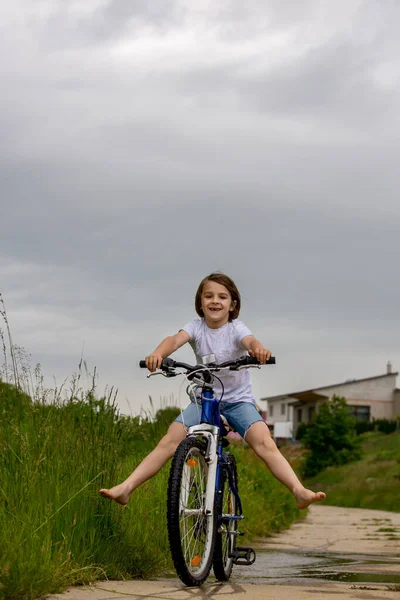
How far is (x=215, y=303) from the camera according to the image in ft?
17.5

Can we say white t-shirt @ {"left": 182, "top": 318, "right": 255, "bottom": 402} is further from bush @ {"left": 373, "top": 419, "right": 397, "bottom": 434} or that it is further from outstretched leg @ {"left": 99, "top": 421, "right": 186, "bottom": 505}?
bush @ {"left": 373, "top": 419, "right": 397, "bottom": 434}

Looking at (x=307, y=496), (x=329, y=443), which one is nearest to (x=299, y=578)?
(x=307, y=496)

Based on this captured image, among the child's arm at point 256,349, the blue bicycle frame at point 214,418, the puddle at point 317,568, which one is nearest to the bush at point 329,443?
the puddle at point 317,568

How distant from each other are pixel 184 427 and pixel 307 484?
33988mm

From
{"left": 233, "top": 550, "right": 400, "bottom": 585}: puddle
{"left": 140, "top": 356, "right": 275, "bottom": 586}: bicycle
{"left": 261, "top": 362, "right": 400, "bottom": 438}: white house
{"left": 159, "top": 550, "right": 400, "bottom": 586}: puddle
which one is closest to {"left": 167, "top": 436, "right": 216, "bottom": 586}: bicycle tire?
{"left": 140, "top": 356, "right": 275, "bottom": 586}: bicycle

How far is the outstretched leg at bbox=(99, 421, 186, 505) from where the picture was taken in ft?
15.7

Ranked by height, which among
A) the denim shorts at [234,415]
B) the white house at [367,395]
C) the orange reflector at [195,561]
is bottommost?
the orange reflector at [195,561]

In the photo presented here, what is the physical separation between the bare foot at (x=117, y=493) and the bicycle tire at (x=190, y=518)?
360mm

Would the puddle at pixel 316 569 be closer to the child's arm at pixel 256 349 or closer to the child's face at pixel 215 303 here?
the child's arm at pixel 256 349

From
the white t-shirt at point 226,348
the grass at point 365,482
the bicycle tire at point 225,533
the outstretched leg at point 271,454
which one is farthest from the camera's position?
the grass at point 365,482

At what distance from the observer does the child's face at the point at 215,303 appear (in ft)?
17.5

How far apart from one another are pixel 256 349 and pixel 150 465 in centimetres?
87

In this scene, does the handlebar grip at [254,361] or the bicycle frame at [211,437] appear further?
the handlebar grip at [254,361]

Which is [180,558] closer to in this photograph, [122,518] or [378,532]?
[122,518]
